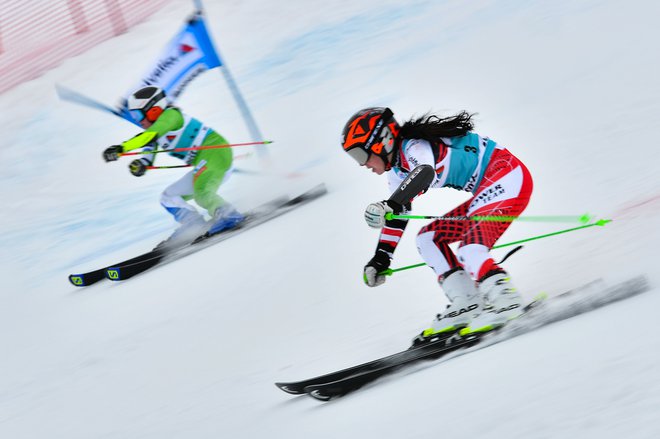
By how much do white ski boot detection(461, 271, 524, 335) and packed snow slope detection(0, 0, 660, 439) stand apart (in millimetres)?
144

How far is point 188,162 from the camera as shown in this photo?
300 inches

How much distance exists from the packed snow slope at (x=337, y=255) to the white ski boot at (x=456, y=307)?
251 millimetres

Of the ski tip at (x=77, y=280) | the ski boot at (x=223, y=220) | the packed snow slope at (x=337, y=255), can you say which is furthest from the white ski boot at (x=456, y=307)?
the ski tip at (x=77, y=280)

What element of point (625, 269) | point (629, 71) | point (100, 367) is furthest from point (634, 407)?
point (629, 71)

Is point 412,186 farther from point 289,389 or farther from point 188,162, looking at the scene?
point 188,162

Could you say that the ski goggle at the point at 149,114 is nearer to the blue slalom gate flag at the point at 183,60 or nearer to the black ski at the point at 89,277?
the blue slalom gate flag at the point at 183,60

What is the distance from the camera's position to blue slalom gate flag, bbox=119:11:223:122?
27.1 ft

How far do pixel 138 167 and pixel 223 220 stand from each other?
2.97ft

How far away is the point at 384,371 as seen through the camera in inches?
145

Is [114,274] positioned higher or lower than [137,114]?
lower

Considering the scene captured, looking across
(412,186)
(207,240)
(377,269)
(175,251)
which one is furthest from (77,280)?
(412,186)

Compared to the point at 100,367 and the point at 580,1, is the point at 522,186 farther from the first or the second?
the point at 580,1

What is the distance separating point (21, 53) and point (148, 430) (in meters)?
12.6

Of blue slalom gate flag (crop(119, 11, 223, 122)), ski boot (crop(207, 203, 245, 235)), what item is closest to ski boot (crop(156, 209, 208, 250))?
ski boot (crop(207, 203, 245, 235))
